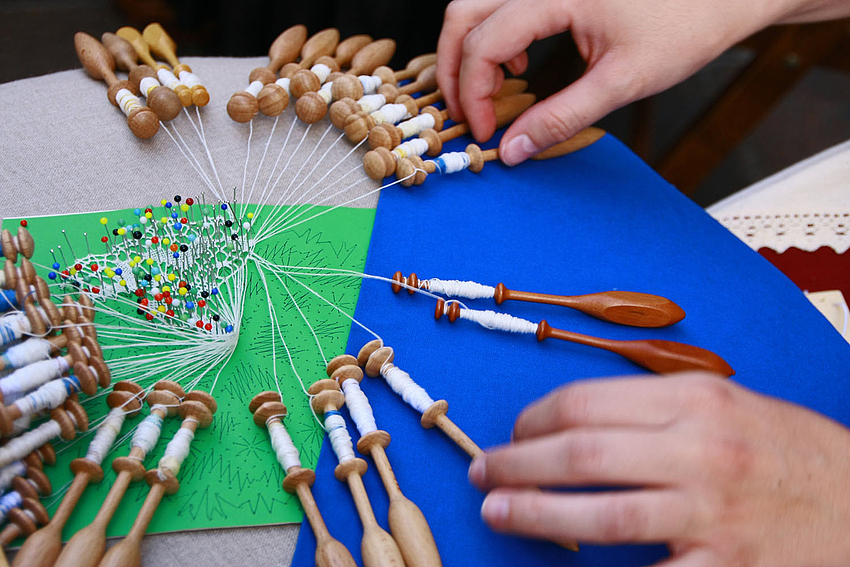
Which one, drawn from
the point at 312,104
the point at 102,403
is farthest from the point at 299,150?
the point at 102,403

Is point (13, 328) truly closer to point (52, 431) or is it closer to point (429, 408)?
point (52, 431)

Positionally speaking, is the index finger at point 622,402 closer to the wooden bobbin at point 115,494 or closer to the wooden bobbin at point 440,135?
the wooden bobbin at point 115,494

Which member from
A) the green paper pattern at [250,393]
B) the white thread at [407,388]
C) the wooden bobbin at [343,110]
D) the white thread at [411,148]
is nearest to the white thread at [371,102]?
the wooden bobbin at [343,110]

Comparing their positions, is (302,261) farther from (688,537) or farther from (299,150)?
(688,537)

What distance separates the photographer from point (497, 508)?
0.61 metres

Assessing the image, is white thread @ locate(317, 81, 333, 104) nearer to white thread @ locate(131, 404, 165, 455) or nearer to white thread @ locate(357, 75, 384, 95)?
white thread @ locate(357, 75, 384, 95)

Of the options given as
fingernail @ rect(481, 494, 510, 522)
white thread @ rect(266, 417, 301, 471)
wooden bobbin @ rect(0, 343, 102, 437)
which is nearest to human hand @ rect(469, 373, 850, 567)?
fingernail @ rect(481, 494, 510, 522)

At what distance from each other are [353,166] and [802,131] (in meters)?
2.83

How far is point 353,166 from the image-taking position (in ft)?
3.76

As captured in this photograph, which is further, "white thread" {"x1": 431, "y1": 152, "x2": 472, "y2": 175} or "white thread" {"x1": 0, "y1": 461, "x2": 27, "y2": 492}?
"white thread" {"x1": 431, "y1": 152, "x2": 472, "y2": 175}

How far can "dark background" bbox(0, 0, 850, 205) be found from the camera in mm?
2057

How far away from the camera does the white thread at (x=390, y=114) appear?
1190mm

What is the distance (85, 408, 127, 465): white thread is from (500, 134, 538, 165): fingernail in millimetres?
817

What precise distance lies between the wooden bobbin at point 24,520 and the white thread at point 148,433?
11cm
